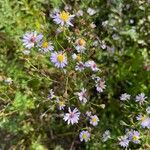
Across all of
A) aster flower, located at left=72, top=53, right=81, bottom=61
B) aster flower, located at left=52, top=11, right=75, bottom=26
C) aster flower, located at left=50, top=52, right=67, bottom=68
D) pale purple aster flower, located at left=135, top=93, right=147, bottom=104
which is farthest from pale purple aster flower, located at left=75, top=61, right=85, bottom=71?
pale purple aster flower, located at left=135, top=93, right=147, bottom=104

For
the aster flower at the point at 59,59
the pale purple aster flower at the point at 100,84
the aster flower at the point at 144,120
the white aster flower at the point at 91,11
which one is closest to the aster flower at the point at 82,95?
the pale purple aster flower at the point at 100,84

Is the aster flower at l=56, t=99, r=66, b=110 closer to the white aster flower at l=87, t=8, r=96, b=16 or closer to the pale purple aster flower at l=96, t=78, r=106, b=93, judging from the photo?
the pale purple aster flower at l=96, t=78, r=106, b=93

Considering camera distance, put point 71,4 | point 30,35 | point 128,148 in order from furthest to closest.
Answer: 1. point 71,4
2. point 128,148
3. point 30,35

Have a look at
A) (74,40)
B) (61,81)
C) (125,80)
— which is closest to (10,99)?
(61,81)

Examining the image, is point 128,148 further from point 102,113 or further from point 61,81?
point 61,81

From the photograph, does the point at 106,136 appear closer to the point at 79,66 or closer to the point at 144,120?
the point at 144,120

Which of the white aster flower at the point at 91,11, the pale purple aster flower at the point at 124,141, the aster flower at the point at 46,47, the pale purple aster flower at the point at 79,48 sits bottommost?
the pale purple aster flower at the point at 124,141

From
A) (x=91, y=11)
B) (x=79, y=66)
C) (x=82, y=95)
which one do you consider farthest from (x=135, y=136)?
(x=91, y=11)

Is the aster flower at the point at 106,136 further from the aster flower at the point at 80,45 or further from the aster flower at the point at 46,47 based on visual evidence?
the aster flower at the point at 46,47
